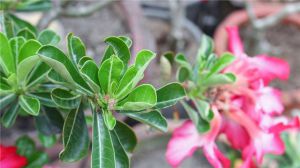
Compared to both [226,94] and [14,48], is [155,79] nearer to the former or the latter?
[226,94]

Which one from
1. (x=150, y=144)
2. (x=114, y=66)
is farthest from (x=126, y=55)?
(x=150, y=144)

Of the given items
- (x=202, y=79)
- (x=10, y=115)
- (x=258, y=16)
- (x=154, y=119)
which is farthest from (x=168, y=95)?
(x=258, y=16)

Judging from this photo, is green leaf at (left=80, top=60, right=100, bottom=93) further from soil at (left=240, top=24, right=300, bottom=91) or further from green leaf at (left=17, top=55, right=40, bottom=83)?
soil at (left=240, top=24, right=300, bottom=91)

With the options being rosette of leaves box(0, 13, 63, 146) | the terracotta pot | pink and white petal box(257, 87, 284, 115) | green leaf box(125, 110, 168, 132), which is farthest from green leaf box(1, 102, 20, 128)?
the terracotta pot

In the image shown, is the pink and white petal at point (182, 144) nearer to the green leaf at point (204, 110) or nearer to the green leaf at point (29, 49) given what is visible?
the green leaf at point (204, 110)

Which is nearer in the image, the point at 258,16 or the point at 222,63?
the point at 222,63

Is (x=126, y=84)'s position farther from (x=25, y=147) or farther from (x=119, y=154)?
(x=25, y=147)
